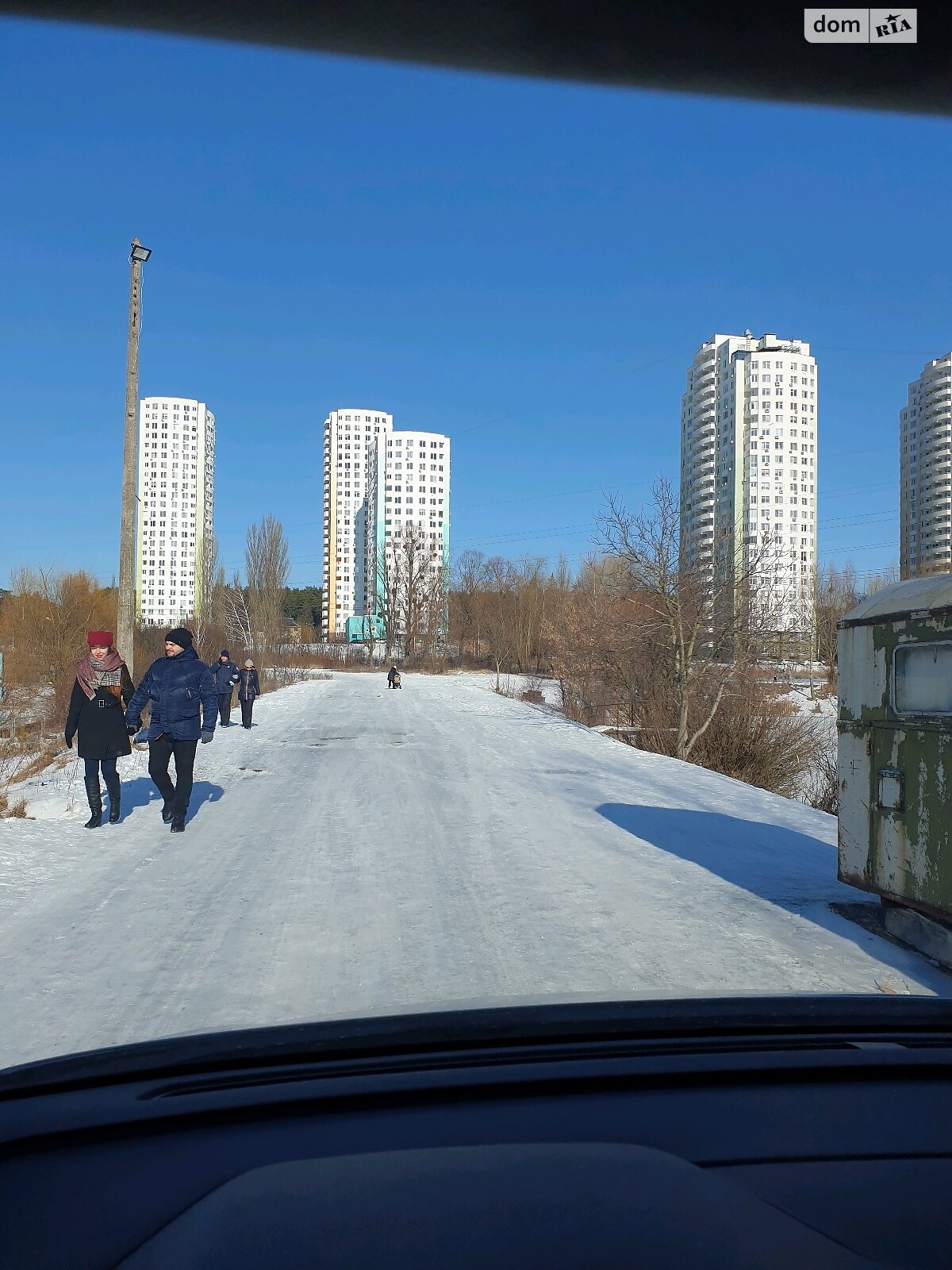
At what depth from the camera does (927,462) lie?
95.7 metres

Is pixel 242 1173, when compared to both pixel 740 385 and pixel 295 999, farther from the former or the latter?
pixel 740 385

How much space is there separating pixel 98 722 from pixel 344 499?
5918 inches

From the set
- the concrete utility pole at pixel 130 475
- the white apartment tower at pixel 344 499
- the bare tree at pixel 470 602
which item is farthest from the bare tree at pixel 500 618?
the white apartment tower at pixel 344 499

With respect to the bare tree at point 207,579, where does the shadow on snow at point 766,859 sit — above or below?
below

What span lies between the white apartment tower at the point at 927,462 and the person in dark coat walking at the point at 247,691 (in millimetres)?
78138

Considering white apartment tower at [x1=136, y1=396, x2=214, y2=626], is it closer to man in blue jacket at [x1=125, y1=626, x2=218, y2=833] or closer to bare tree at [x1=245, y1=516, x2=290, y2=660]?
bare tree at [x1=245, y1=516, x2=290, y2=660]

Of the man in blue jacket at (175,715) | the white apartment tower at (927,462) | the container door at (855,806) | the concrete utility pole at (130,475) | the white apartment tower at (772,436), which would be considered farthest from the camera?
the white apartment tower at (772,436)

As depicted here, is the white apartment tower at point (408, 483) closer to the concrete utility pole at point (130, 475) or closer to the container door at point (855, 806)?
the concrete utility pole at point (130, 475)

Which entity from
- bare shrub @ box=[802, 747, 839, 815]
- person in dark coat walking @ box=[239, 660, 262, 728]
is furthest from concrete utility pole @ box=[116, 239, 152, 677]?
bare shrub @ box=[802, 747, 839, 815]

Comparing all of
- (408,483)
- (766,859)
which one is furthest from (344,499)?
(766,859)

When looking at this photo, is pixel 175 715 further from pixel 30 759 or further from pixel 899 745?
pixel 30 759

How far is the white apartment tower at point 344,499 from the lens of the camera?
151500 millimetres

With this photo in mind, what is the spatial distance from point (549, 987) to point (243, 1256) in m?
3.55

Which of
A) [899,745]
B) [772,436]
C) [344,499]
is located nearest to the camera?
[899,745]
